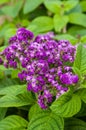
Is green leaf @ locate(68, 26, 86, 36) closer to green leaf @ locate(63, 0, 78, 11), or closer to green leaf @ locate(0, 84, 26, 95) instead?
green leaf @ locate(63, 0, 78, 11)

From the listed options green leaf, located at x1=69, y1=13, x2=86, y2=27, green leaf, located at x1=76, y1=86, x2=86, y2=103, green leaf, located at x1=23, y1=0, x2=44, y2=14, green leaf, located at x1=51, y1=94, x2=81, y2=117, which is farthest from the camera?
green leaf, located at x1=23, y1=0, x2=44, y2=14

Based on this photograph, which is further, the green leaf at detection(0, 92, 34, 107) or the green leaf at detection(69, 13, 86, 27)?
the green leaf at detection(69, 13, 86, 27)

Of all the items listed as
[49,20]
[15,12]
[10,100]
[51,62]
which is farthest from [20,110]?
[15,12]

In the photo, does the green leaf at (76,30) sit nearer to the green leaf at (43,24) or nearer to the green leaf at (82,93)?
the green leaf at (43,24)

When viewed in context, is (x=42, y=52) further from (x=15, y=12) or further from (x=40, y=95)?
(x=15, y=12)

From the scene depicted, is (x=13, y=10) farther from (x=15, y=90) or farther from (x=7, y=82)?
(x=15, y=90)

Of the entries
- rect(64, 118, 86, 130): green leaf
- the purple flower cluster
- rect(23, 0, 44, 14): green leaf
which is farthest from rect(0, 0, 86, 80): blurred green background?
rect(64, 118, 86, 130): green leaf

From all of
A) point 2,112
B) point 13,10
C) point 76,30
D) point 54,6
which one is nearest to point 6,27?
point 13,10
